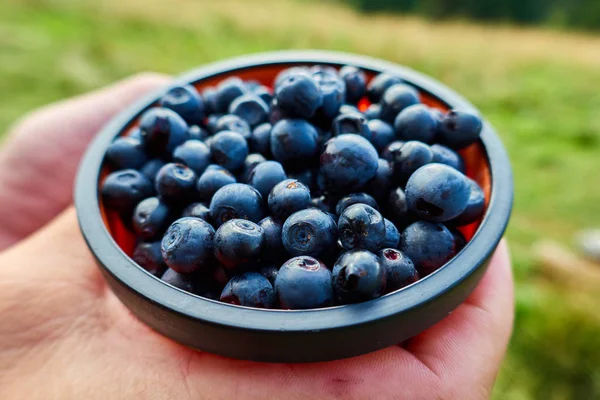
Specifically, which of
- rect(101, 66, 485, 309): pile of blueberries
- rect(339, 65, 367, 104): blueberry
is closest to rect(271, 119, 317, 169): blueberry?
→ rect(101, 66, 485, 309): pile of blueberries

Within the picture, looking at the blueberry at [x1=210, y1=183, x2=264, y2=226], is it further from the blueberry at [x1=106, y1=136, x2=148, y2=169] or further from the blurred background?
the blurred background

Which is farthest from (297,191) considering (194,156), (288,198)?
(194,156)

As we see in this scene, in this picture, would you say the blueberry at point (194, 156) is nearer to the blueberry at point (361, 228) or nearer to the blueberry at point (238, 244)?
the blueberry at point (238, 244)

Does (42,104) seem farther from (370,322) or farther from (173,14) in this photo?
(370,322)

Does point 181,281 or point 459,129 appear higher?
point 459,129

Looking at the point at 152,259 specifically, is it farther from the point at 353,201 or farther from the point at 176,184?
the point at 353,201

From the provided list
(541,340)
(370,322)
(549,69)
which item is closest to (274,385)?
(370,322)
